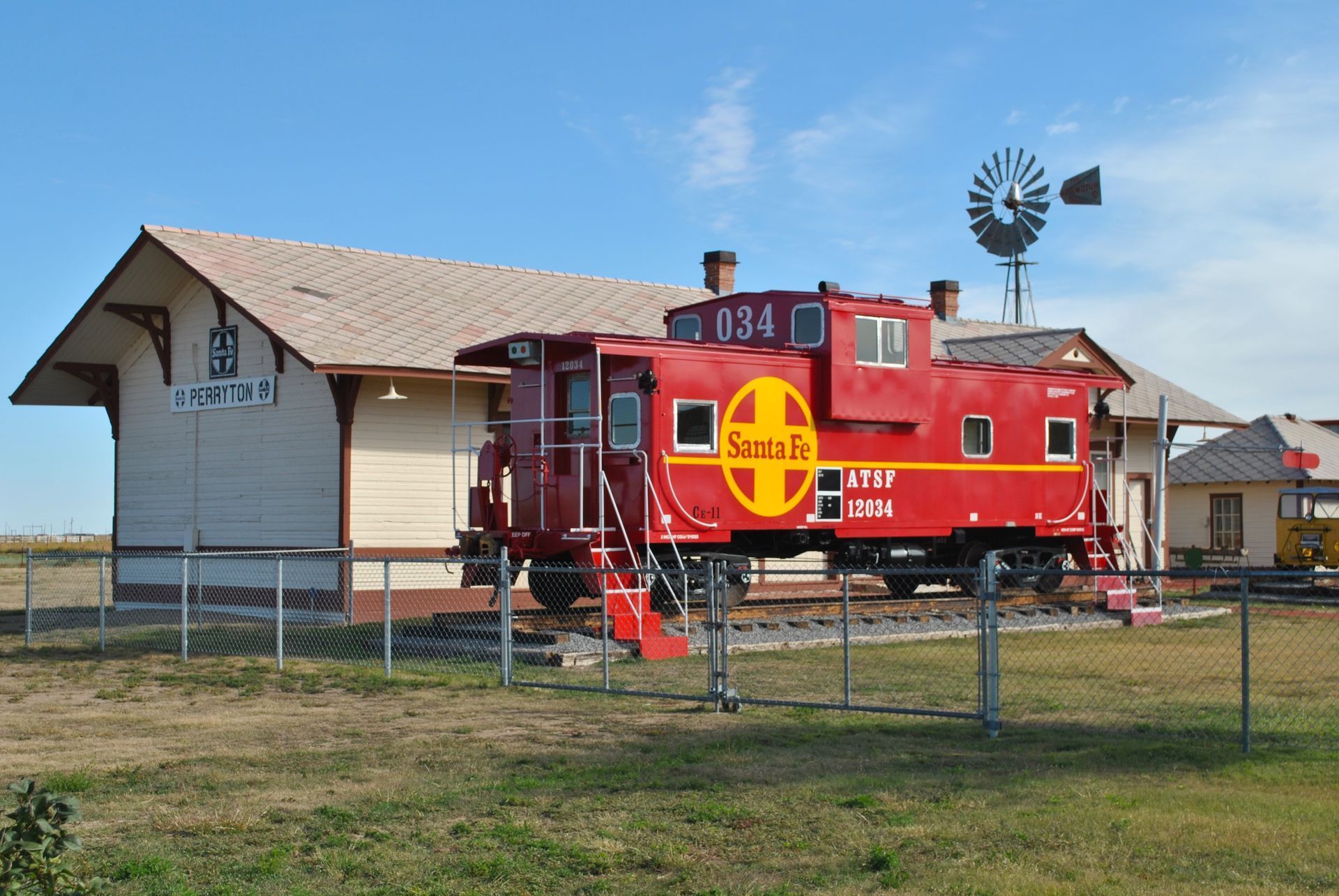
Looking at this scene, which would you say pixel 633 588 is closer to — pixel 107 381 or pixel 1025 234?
pixel 107 381

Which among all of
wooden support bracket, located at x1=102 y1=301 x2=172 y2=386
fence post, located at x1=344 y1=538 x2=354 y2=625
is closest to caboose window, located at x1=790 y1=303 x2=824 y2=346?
fence post, located at x1=344 y1=538 x2=354 y2=625

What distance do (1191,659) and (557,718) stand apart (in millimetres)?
8366

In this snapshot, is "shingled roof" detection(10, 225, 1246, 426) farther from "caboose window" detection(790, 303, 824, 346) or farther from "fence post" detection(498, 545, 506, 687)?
"fence post" detection(498, 545, 506, 687)

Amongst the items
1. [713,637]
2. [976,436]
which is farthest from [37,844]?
[976,436]

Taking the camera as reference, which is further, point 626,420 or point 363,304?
point 363,304

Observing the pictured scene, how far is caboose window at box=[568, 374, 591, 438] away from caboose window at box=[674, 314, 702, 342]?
304cm

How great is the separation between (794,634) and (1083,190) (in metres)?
31.7

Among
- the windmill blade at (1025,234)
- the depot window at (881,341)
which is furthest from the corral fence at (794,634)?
the windmill blade at (1025,234)

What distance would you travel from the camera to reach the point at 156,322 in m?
26.5

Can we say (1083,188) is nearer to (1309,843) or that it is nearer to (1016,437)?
(1016,437)

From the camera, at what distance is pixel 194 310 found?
84.6 ft

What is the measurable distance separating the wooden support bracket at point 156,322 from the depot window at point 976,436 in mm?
14805

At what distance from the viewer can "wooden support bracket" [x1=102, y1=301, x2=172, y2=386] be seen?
25922 millimetres

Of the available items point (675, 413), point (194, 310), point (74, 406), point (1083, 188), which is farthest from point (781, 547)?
point (1083, 188)
